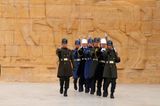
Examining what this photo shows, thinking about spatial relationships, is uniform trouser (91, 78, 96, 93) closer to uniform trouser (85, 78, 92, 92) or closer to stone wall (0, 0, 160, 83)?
uniform trouser (85, 78, 92, 92)

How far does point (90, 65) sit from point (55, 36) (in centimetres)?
361

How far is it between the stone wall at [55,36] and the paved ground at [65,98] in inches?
30.3

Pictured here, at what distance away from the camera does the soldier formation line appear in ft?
38.2

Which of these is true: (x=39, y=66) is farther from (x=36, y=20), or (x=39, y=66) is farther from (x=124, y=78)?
(x=124, y=78)

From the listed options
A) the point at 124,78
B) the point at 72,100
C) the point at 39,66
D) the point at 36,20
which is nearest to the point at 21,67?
the point at 39,66

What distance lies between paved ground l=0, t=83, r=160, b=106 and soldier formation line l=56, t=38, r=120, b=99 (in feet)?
1.05

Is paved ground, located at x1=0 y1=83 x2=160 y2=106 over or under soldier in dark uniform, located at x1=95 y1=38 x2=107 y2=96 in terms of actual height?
under

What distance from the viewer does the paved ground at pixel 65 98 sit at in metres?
10.7

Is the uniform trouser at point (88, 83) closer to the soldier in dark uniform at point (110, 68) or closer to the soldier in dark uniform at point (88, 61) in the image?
the soldier in dark uniform at point (88, 61)

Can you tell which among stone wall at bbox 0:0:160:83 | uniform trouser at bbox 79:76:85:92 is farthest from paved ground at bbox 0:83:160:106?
stone wall at bbox 0:0:160:83

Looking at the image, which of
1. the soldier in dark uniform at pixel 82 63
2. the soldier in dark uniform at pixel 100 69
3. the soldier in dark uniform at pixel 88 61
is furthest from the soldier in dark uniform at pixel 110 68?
the soldier in dark uniform at pixel 82 63

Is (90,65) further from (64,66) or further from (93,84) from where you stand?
(64,66)

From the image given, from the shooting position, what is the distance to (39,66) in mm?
15586

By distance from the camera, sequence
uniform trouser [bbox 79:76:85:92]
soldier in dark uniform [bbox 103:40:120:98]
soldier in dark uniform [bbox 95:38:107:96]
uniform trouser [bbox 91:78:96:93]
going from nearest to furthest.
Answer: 1. soldier in dark uniform [bbox 103:40:120:98]
2. soldier in dark uniform [bbox 95:38:107:96]
3. uniform trouser [bbox 91:78:96:93]
4. uniform trouser [bbox 79:76:85:92]
